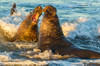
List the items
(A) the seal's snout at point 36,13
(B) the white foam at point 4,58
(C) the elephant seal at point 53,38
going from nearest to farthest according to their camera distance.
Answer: (B) the white foam at point 4,58 < (C) the elephant seal at point 53,38 < (A) the seal's snout at point 36,13

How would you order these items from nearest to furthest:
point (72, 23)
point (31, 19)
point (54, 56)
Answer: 1. point (54, 56)
2. point (31, 19)
3. point (72, 23)

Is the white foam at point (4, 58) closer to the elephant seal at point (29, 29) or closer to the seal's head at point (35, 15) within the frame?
the seal's head at point (35, 15)

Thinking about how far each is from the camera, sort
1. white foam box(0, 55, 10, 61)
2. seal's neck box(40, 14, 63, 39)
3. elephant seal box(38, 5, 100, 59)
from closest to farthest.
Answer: white foam box(0, 55, 10, 61) → elephant seal box(38, 5, 100, 59) → seal's neck box(40, 14, 63, 39)

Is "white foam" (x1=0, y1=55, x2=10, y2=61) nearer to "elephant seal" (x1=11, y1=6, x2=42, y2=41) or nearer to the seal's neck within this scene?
the seal's neck

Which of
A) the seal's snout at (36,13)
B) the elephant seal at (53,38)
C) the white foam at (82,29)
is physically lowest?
the white foam at (82,29)

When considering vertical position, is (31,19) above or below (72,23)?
above

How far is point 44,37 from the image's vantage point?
7934 millimetres

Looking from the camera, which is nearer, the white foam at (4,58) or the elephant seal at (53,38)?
the white foam at (4,58)

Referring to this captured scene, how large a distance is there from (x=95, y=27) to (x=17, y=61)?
813 cm

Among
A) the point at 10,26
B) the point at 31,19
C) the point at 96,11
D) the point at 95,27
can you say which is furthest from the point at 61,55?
the point at 96,11

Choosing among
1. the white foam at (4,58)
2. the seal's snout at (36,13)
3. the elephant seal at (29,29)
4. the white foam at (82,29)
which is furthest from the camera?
the white foam at (82,29)

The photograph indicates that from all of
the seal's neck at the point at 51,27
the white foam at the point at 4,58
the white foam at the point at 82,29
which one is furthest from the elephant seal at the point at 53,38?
the white foam at the point at 82,29

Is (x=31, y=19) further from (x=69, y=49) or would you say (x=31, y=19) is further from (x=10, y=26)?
(x=10, y=26)

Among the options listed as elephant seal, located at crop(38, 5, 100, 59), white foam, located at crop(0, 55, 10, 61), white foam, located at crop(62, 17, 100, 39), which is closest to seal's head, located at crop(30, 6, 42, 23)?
elephant seal, located at crop(38, 5, 100, 59)
